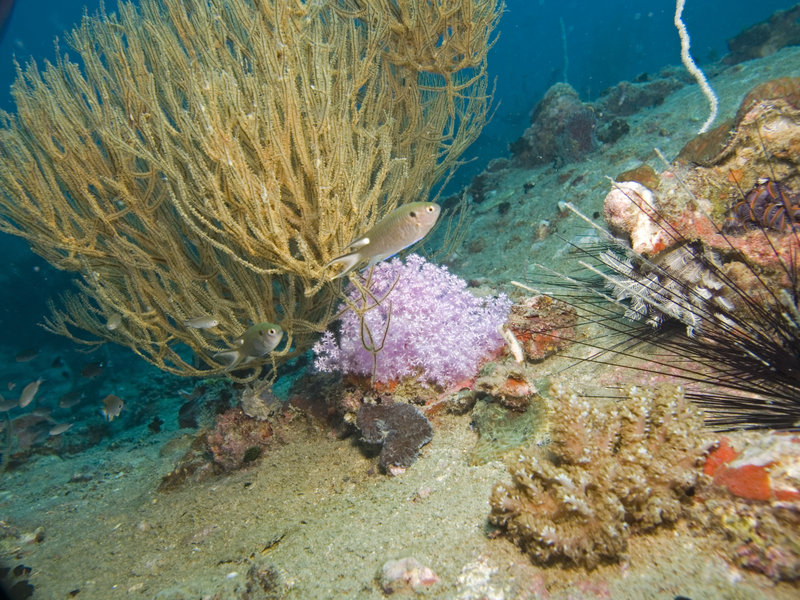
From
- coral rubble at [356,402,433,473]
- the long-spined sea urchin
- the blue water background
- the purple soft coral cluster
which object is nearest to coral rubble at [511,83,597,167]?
the blue water background

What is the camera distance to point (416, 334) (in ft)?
11.7

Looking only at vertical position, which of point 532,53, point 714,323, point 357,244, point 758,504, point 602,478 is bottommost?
point 602,478

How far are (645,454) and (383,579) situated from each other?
1490 millimetres

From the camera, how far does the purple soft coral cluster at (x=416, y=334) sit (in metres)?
3.52

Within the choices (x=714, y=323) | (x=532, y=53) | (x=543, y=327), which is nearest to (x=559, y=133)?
(x=543, y=327)

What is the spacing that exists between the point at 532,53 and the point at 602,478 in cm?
8227

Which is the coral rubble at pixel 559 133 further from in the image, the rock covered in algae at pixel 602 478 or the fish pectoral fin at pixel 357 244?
the rock covered in algae at pixel 602 478

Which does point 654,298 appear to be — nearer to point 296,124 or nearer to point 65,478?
point 296,124

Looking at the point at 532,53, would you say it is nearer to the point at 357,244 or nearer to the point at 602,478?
the point at 357,244

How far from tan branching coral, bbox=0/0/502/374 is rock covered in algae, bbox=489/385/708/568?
1914 mm

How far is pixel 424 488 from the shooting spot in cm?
271

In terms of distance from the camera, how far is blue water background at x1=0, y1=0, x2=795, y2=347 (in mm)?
14000

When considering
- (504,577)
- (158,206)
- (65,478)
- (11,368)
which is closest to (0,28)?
(158,206)

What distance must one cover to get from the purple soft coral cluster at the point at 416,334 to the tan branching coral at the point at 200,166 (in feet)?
1.30
